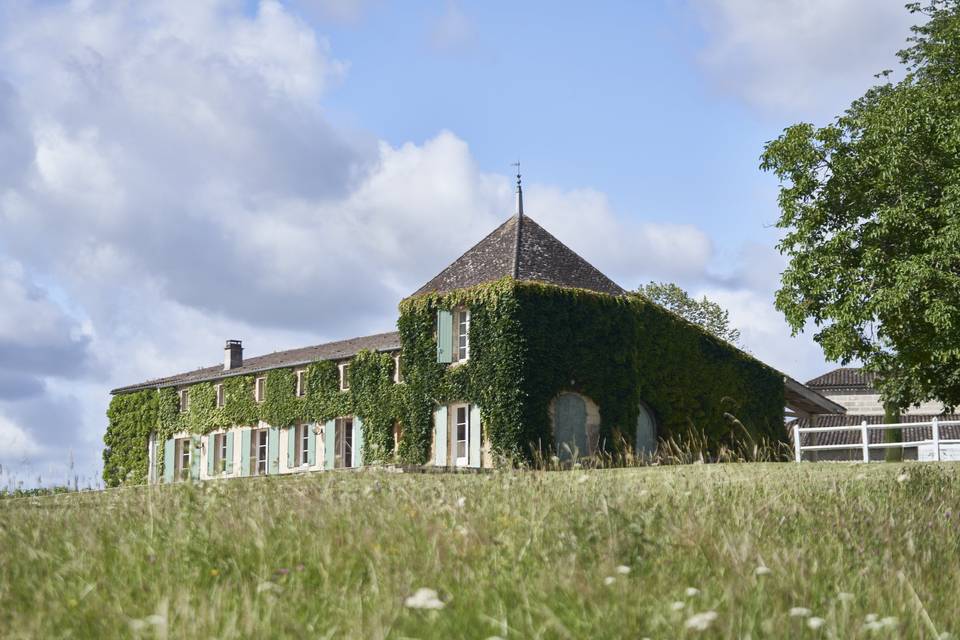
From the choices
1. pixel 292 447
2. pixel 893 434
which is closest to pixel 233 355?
pixel 292 447

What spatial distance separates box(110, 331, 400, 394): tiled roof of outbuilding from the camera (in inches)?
1422

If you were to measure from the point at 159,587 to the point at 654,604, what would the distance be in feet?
9.38

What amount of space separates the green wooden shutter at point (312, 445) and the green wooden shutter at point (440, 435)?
26.3ft

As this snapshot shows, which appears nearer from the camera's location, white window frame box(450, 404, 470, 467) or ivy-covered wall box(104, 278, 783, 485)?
ivy-covered wall box(104, 278, 783, 485)

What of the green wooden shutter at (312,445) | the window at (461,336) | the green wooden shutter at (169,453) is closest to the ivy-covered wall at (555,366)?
the window at (461,336)

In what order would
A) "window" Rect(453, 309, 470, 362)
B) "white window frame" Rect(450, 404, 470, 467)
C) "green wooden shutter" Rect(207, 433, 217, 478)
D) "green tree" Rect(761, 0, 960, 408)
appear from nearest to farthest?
"green tree" Rect(761, 0, 960, 408) < "white window frame" Rect(450, 404, 470, 467) < "window" Rect(453, 309, 470, 362) < "green wooden shutter" Rect(207, 433, 217, 478)

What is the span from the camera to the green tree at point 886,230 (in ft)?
78.9

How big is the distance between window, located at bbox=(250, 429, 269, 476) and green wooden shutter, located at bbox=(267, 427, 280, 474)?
0.57 meters

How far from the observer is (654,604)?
5.08 metres

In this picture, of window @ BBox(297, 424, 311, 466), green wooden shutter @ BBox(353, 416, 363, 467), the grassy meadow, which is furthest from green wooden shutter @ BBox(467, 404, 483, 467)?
the grassy meadow

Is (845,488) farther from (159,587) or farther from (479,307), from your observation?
(479,307)

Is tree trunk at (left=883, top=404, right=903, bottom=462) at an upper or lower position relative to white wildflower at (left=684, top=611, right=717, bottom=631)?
upper

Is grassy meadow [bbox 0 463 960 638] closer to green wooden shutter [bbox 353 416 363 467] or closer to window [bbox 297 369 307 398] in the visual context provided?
green wooden shutter [bbox 353 416 363 467]

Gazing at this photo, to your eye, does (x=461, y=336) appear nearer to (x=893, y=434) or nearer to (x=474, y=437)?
(x=474, y=437)
